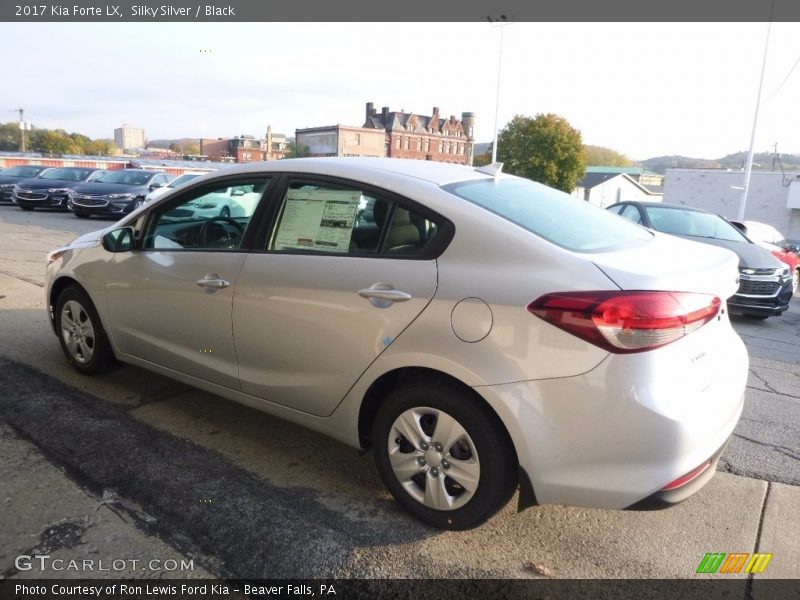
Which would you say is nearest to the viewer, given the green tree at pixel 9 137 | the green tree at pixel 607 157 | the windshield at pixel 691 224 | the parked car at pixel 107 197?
the windshield at pixel 691 224

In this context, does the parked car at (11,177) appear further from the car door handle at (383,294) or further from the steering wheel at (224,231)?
the car door handle at (383,294)

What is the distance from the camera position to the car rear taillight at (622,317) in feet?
6.98

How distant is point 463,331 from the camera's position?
2.39 meters

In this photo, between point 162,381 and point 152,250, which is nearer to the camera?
point 152,250

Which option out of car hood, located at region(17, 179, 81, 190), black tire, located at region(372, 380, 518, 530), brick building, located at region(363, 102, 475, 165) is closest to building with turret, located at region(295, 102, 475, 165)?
brick building, located at region(363, 102, 475, 165)

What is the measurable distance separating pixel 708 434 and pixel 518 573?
3.10 feet

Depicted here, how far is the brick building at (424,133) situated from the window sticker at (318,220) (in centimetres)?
8954

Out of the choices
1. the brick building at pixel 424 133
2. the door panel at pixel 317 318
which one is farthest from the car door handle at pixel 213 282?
the brick building at pixel 424 133

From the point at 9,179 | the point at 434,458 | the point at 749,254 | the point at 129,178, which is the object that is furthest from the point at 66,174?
the point at 434,458

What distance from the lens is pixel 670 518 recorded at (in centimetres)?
285

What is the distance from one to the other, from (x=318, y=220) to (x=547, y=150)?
57.9m

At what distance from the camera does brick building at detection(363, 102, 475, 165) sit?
9538 cm

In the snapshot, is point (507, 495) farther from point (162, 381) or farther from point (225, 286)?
point (162, 381)

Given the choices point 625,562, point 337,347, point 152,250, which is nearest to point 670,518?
point 625,562
